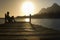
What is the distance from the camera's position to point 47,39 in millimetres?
9023

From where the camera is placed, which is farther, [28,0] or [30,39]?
[28,0]

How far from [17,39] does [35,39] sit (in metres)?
0.63

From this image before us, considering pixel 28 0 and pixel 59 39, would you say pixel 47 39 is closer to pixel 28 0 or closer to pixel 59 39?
pixel 59 39

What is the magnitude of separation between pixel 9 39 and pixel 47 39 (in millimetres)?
1328

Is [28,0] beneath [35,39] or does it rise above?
above

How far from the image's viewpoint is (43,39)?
9.01 meters

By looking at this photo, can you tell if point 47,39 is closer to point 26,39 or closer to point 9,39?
point 26,39

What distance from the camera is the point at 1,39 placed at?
900 cm

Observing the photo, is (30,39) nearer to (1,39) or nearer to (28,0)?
(1,39)

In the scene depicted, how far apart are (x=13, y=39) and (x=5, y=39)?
28cm


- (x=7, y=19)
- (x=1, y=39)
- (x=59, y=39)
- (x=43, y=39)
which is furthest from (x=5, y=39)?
(x=7, y=19)

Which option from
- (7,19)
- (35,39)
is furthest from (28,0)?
(35,39)

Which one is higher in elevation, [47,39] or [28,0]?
[28,0]

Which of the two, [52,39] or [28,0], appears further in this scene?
[28,0]
